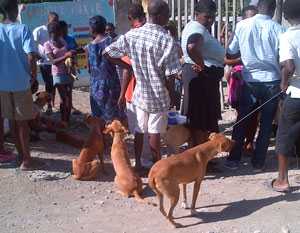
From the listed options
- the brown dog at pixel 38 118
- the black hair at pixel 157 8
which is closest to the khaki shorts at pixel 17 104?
the brown dog at pixel 38 118

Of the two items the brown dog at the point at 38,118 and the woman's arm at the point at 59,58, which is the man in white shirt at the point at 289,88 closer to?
the brown dog at the point at 38,118

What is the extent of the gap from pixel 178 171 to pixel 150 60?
4.69ft

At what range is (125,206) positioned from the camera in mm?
5734

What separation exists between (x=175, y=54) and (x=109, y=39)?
4.57 feet

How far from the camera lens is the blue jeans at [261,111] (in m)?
6.44

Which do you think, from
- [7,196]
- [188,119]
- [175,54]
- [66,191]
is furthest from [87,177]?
[175,54]

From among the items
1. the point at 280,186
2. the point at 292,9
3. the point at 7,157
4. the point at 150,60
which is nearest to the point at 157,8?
the point at 150,60

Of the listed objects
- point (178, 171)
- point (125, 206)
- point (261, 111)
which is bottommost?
point (125, 206)

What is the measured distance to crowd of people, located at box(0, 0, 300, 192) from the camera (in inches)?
232

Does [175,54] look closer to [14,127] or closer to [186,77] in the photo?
[186,77]

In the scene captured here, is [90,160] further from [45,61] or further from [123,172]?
[45,61]

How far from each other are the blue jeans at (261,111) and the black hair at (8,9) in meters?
2.76

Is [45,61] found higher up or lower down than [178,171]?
higher up

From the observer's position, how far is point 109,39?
7.06 m
